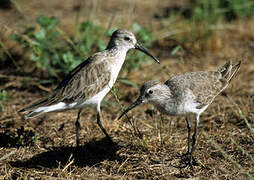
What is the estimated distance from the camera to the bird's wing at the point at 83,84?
19.0ft

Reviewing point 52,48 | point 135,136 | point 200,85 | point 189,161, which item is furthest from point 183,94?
point 52,48

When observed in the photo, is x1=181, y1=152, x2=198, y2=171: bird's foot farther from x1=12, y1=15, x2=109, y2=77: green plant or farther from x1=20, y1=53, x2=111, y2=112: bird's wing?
x1=12, y1=15, x2=109, y2=77: green plant

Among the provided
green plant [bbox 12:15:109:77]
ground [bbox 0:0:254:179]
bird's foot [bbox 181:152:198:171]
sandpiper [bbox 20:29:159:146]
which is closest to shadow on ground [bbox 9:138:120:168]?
ground [bbox 0:0:254:179]

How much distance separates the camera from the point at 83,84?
19.4 ft

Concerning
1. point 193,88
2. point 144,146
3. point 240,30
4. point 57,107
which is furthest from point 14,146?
point 240,30

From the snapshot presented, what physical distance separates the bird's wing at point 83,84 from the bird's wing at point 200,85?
1.06m

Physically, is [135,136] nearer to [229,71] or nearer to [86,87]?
[86,87]

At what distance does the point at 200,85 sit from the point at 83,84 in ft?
5.95

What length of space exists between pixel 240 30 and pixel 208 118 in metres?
3.87

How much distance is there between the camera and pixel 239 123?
21.0 feet

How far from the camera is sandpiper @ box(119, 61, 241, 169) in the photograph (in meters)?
5.34

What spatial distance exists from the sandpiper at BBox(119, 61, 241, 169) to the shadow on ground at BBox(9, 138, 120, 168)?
79 centimetres

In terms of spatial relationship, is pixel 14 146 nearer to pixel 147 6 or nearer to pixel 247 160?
pixel 247 160

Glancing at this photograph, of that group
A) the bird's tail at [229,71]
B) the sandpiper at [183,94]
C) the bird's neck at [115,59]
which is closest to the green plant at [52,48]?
the bird's neck at [115,59]
